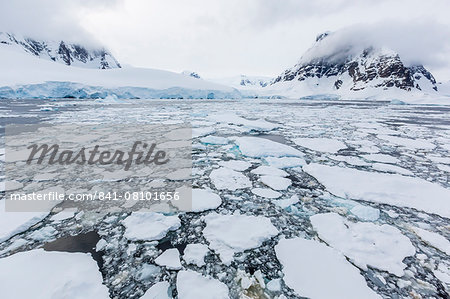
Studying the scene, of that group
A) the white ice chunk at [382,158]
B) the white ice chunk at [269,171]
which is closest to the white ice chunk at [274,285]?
the white ice chunk at [269,171]

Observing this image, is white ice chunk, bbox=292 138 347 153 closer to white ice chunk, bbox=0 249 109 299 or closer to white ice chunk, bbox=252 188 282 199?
white ice chunk, bbox=252 188 282 199

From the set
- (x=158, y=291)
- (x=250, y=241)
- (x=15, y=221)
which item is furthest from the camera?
(x=15, y=221)

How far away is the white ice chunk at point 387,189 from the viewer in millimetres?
1967

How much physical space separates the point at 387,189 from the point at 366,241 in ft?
3.65

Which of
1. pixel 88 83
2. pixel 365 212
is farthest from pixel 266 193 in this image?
pixel 88 83

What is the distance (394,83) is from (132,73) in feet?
250

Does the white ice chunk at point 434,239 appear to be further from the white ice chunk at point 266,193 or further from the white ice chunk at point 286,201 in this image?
the white ice chunk at point 266,193

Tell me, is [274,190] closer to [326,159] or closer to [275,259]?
[275,259]

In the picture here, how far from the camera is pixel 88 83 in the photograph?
23.3 meters

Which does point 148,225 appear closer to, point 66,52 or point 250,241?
point 250,241

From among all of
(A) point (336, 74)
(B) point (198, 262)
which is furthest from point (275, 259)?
(A) point (336, 74)

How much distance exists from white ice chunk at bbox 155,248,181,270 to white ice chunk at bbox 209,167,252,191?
0.98 m

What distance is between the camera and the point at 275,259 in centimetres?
128

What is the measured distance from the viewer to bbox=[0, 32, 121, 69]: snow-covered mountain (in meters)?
81.1
